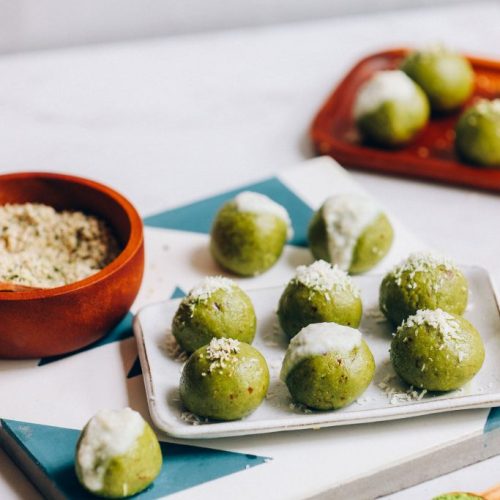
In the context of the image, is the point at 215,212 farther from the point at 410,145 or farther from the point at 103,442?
the point at 103,442

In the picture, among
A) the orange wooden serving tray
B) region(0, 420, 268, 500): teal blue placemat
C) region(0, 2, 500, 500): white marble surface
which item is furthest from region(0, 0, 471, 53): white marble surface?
region(0, 420, 268, 500): teal blue placemat

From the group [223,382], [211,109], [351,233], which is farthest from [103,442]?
[211,109]

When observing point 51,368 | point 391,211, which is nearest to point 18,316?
point 51,368

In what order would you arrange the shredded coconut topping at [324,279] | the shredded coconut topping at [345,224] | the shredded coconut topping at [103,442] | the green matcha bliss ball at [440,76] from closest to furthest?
the shredded coconut topping at [103,442], the shredded coconut topping at [324,279], the shredded coconut topping at [345,224], the green matcha bliss ball at [440,76]

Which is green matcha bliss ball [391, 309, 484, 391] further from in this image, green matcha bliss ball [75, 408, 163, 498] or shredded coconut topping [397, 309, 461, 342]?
green matcha bliss ball [75, 408, 163, 498]

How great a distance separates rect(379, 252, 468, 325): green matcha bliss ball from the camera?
3.95ft

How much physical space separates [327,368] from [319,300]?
13cm

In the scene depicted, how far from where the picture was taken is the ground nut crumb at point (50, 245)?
1248 mm

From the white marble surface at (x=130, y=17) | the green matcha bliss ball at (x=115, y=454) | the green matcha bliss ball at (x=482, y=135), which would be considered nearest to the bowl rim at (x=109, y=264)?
the green matcha bliss ball at (x=115, y=454)

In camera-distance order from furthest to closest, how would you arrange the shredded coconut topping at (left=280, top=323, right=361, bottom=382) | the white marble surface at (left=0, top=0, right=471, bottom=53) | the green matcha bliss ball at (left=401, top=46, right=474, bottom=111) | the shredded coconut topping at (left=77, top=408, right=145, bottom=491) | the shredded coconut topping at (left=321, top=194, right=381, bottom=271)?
the white marble surface at (left=0, top=0, right=471, bottom=53)
the green matcha bliss ball at (left=401, top=46, right=474, bottom=111)
the shredded coconut topping at (left=321, top=194, right=381, bottom=271)
the shredded coconut topping at (left=280, top=323, right=361, bottom=382)
the shredded coconut topping at (left=77, top=408, right=145, bottom=491)

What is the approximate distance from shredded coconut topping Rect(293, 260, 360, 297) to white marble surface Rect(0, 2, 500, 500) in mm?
329

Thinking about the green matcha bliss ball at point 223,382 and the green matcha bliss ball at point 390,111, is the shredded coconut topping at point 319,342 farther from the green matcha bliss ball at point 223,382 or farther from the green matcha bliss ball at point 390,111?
the green matcha bliss ball at point 390,111

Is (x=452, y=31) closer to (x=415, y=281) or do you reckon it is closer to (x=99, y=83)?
(x=99, y=83)

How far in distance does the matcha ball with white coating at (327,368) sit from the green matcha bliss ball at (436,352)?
0.05 m
